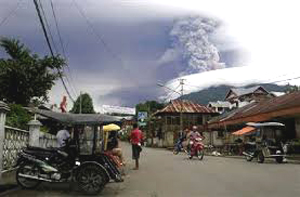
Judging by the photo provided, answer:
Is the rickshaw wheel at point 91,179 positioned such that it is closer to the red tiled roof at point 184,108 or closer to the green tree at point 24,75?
the green tree at point 24,75

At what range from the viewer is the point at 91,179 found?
10539mm

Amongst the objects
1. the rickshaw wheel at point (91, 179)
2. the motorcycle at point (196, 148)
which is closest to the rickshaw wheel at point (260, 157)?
the motorcycle at point (196, 148)

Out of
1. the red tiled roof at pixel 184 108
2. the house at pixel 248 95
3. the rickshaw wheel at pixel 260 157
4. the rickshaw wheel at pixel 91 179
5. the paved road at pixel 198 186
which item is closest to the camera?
the paved road at pixel 198 186

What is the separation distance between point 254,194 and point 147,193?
2500 mm

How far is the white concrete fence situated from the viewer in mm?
11023

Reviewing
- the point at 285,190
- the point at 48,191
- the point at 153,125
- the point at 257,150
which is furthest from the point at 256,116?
the point at 153,125

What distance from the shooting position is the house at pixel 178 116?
63.6 metres

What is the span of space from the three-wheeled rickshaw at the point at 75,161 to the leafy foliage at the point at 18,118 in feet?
17.7

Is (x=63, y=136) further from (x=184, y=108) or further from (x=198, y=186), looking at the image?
(x=184, y=108)

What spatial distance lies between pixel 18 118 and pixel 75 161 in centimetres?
729

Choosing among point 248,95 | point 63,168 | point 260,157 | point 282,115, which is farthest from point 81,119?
point 248,95

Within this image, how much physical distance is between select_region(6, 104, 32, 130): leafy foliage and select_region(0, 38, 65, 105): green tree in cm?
560

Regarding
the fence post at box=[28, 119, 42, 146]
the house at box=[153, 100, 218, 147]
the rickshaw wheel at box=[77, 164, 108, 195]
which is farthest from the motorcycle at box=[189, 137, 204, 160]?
the house at box=[153, 100, 218, 147]

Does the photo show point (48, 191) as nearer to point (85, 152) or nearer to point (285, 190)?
point (85, 152)
